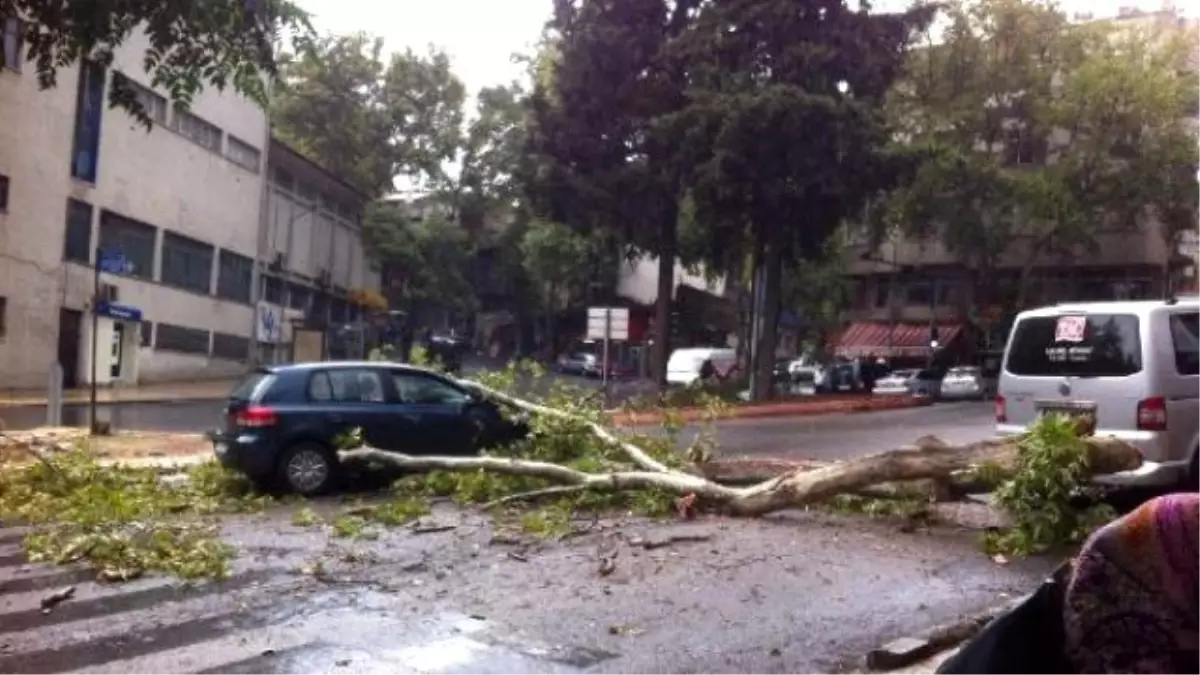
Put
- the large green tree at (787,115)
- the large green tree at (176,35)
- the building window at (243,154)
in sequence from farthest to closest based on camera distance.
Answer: the building window at (243,154)
the large green tree at (787,115)
the large green tree at (176,35)

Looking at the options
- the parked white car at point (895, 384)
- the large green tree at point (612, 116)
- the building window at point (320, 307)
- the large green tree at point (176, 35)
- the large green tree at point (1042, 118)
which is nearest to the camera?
the large green tree at point (176, 35)

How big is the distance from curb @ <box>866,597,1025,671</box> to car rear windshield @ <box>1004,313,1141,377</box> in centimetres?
407

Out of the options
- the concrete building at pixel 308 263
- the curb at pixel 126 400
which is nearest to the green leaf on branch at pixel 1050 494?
the curb at pixel 126 400

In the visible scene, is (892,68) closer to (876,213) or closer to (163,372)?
(876,213)

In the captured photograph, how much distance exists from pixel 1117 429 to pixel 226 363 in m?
37.4

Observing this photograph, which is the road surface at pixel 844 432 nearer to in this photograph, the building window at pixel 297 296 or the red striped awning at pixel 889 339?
the red striped awning at pixel 889 339

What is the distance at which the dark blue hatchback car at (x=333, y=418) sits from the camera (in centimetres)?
1220

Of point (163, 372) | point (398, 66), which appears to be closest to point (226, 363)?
point (163, 372)

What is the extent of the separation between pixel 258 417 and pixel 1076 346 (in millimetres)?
8067

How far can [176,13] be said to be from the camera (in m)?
6.28

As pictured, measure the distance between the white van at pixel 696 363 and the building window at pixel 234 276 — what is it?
16.3m

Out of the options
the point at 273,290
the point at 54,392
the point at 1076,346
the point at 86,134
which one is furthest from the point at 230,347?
the point at 1076,346

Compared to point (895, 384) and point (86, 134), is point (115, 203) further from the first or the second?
A: point (895, 384)

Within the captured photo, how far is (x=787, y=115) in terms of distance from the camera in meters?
25.4
